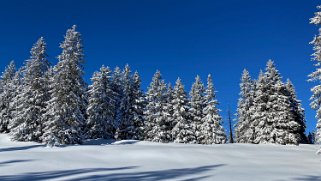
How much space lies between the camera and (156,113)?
174 feet

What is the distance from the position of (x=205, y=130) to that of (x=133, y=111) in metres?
12.1

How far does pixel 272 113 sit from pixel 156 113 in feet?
57.1

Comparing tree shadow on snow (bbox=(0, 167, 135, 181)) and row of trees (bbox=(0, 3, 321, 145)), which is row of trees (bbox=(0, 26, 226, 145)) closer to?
row of trees (bbox=(0, 3, 321, 145))

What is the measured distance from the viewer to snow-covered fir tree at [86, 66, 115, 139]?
164 ft

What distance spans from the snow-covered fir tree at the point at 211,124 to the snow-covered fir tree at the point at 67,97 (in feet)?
66.0

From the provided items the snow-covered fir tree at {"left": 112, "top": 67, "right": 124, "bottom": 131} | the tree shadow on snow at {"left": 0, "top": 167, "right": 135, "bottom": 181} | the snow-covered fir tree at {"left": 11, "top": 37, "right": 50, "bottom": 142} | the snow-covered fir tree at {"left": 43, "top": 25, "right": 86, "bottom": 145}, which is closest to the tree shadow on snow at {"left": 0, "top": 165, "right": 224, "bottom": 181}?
→ the tree shadow on snow at {"left": 0, "top": 167, "right": 135, "bottom": 181}

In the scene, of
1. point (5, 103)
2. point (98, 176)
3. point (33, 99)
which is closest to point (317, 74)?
point (98, 176)

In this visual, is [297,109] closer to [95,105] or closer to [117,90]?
[117,90]

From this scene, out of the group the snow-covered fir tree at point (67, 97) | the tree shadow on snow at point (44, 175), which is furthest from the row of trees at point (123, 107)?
the tree shadow on snow at point (44, 175)

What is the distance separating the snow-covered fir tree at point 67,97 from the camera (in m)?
37.2

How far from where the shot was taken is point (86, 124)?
164 feet

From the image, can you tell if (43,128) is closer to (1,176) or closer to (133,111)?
(133,111)

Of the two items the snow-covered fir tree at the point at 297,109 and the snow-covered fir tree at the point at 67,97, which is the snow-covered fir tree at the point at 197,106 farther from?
the snow-covered fir tree at the point at 67,97

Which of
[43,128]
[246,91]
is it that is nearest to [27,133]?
[43,128]
